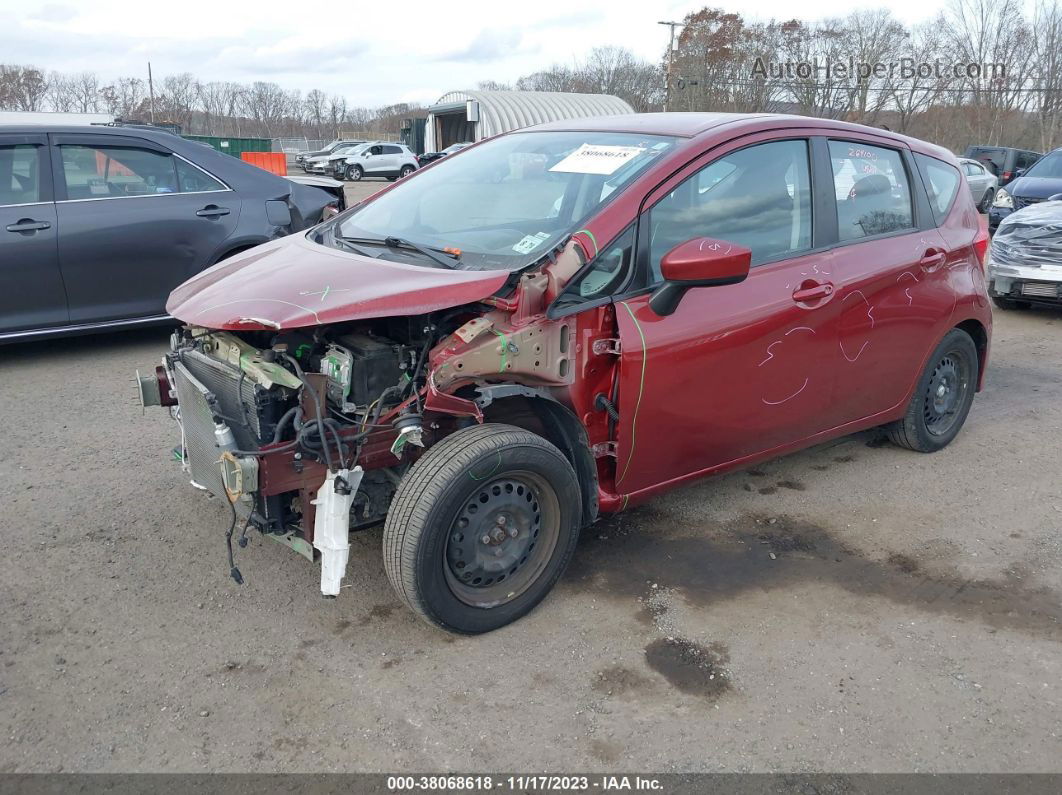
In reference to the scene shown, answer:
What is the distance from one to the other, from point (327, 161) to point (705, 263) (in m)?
36.9

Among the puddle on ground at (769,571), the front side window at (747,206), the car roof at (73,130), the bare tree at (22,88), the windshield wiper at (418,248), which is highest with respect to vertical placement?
the bare tree at (22,88)

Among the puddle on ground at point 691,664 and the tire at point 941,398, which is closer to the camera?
the puddle on ground at point 691,664

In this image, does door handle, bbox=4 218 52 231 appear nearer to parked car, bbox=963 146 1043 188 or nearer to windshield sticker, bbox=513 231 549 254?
windshield sticker, bbox=513 231 549 254

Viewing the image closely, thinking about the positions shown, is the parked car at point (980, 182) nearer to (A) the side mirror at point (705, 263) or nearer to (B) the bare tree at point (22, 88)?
(A) the side mirror at point (705, 263)

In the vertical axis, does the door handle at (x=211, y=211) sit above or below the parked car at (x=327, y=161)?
below

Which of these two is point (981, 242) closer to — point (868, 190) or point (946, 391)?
point (946, 391)

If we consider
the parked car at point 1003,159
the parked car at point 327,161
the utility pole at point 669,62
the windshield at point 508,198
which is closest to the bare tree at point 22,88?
the parked car at point 327,161

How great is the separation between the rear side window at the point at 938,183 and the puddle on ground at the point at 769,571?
1868 millimetres

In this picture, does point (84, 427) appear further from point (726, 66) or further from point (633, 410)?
point (726, 66)

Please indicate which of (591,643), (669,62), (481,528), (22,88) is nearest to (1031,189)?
(591,643)

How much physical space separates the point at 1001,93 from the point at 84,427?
4116 cm

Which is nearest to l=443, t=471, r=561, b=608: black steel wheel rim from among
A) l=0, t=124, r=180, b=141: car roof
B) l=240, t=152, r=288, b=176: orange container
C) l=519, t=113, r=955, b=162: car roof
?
l=519, t=113, r=955, b=162: car roof

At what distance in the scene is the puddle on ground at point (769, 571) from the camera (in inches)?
134
